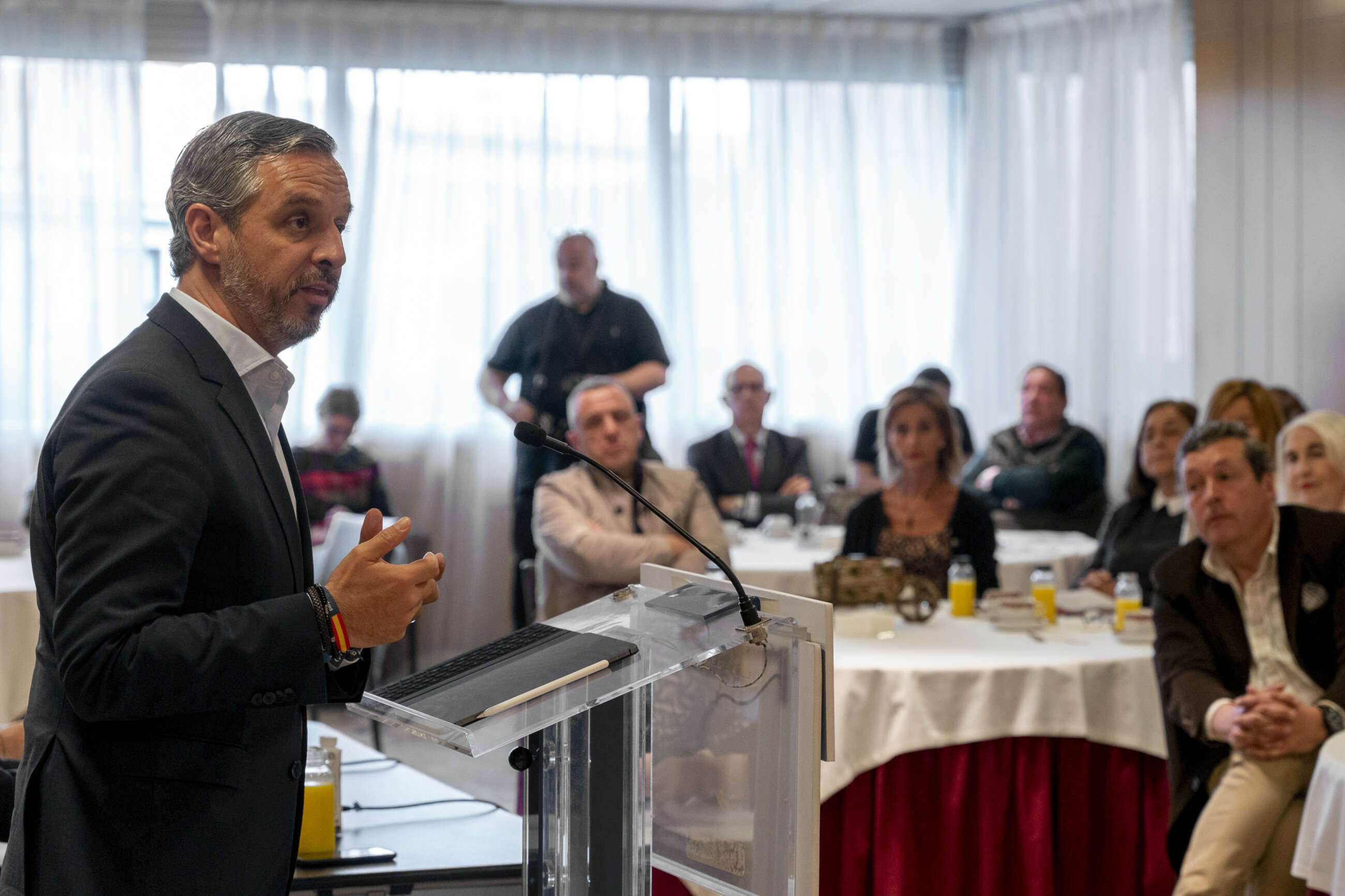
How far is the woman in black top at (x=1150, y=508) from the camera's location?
172 inches

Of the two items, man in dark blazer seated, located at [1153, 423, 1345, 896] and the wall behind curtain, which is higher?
the wall behind curtain

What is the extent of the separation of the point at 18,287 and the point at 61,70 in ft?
3.65

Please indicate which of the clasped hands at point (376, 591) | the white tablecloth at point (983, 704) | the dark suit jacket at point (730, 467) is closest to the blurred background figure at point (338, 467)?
the dark suit jacket at point (730, 467)

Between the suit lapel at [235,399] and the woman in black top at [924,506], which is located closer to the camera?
the suit lapel at [235,399]

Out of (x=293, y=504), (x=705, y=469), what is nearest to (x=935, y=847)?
(x=293, y=504)

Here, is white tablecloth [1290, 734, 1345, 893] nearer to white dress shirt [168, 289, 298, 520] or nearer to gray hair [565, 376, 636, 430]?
white dress shirt [168, 289, 298, 520]

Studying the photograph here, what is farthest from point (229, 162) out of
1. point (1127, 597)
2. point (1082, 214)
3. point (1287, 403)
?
point (1082, 214)

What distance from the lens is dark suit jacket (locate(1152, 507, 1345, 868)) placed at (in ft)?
9.23

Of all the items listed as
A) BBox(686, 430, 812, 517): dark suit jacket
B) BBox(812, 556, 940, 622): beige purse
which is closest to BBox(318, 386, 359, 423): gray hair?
BBox(686, 430, 812, 517): dark suit jacket

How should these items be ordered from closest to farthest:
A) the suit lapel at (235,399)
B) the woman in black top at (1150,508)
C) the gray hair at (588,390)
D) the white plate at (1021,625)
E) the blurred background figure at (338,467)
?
the suit lapel at (235,399) < the white plate at (1021,625) < the gray hair at (588,390) < the woman in black top at (1150,508) < the blurred background figure at (338,467)

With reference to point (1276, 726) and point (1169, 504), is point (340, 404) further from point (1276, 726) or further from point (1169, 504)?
point (1276, 726)

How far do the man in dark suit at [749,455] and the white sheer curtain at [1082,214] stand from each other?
1422 mm

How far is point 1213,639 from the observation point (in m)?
2.91

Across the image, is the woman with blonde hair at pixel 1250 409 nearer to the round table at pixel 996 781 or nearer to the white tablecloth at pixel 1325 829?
the round table at pixel 996 781
